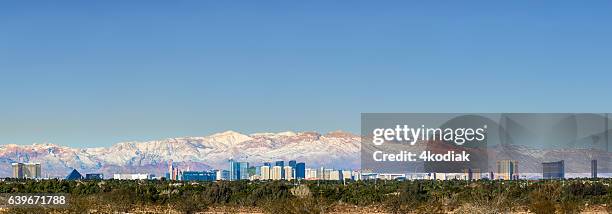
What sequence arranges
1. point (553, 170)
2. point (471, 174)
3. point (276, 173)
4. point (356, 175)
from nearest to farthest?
1. point (471, 174)
2. point (553, 170)
3. point (356, 175)
4. point (276, 173)

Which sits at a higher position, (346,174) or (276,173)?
(346,174)

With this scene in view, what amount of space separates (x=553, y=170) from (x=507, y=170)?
18.3ft

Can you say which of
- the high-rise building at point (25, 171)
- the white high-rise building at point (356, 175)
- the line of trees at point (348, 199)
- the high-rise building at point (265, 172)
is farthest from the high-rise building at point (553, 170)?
the high-rise building at point (25, 171)

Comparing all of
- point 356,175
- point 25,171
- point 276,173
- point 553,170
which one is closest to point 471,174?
point 553,170

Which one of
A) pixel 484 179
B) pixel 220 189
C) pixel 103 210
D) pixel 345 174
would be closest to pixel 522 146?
pixel 484 179

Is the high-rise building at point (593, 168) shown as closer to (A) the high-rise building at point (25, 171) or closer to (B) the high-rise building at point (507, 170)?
(B) the high-rise building at point (507, 170)

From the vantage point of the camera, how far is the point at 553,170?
313 feet

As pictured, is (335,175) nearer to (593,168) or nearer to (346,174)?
(346,174)

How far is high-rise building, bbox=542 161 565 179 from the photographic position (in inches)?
3706

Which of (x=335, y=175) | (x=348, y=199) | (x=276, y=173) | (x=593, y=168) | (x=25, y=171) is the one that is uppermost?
(x=593, y=168)

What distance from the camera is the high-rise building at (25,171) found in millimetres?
175725

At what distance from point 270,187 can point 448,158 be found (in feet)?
52.2

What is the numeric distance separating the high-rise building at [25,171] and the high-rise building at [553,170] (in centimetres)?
10238

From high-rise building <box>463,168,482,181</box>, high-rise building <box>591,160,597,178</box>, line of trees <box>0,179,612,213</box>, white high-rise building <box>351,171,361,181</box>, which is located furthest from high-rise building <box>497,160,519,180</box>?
line of trees <box>0,179,612,213</box>
